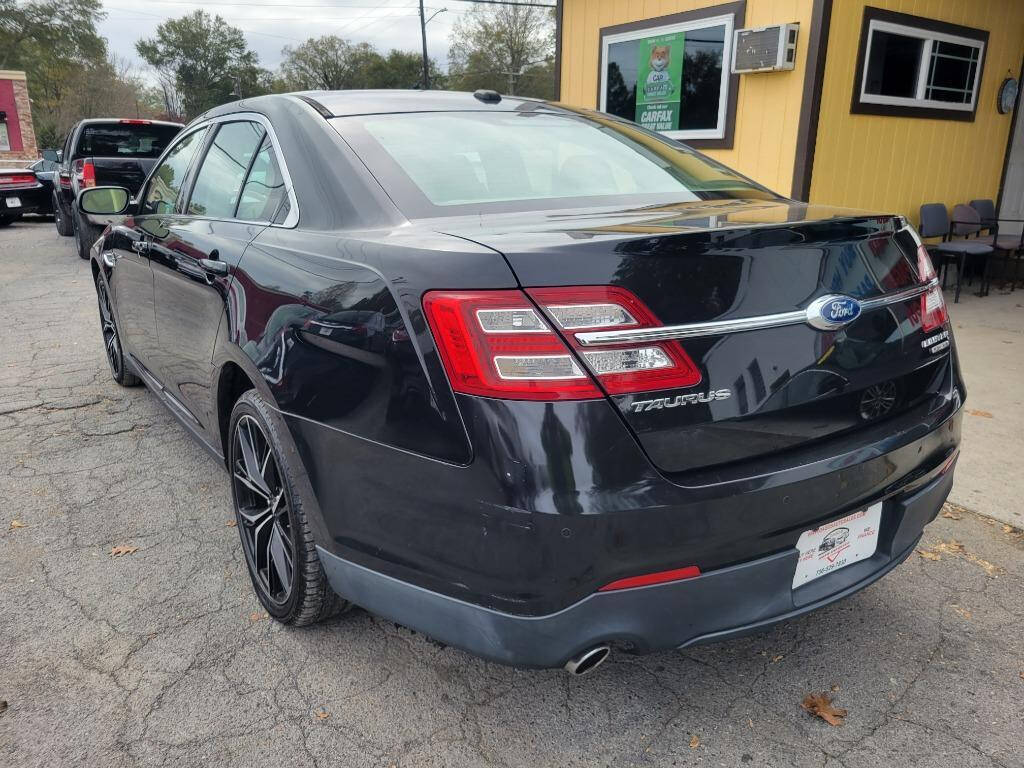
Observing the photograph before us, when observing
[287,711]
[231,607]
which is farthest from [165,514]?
[287,711]

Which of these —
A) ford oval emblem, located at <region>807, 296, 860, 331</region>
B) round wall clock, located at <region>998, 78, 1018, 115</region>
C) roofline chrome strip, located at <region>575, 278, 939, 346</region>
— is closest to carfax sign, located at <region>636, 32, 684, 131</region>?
round wall clock, located at <region>998, 78, 1018, 115</region>

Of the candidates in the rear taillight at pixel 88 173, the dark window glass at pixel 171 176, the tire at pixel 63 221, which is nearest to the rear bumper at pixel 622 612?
the dark window glass at pixel 171 176

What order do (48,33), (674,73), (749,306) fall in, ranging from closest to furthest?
1. (749,306)
2. (674,73)
3. (48,33)

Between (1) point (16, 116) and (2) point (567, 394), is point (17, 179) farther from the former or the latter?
(1) point (16, 116)

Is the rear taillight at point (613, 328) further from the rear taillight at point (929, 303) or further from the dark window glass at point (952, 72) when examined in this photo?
the dark window glass at point (952, 72)

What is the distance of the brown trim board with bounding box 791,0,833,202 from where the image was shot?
625 cm

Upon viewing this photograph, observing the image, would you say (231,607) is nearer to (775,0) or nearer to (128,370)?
(128,370)

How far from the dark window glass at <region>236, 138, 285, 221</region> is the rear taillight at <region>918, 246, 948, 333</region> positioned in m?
1.80

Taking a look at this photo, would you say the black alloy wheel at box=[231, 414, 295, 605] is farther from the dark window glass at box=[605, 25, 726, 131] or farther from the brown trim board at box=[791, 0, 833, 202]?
the dark window glass at box=[605, 25, 726, 131]

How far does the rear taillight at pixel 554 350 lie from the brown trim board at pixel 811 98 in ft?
18.9

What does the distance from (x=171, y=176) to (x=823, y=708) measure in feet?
11.1

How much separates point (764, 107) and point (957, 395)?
548 centimetres

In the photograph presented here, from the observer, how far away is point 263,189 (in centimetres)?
251

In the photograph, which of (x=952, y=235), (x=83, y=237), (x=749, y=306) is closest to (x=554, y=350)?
(x=749, y=306)
